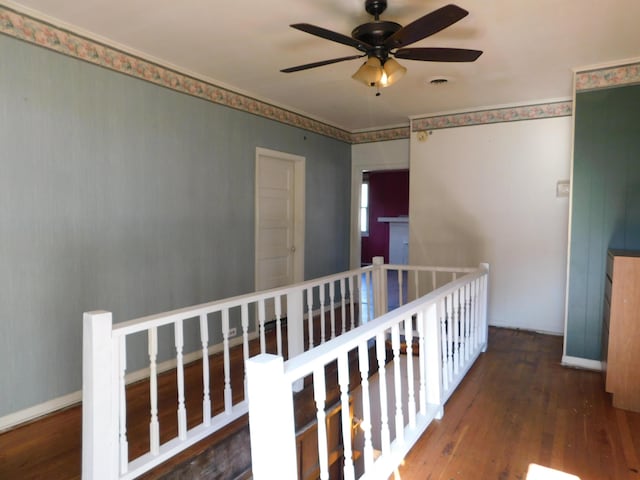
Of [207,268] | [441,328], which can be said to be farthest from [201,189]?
[441,328]

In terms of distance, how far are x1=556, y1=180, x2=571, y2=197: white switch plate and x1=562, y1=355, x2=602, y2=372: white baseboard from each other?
1654 millimetres

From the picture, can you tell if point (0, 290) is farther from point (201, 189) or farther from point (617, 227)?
point (617, 227)

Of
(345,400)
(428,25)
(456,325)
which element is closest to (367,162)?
(456,325)

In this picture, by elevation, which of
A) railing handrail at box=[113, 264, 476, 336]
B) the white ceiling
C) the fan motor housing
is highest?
the white ceiling

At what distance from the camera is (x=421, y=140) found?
488 centimetres

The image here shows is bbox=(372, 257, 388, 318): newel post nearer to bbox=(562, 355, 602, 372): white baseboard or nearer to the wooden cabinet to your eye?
bbox=(562, 355, 602, 372): white baseboard

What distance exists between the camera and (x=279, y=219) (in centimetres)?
457

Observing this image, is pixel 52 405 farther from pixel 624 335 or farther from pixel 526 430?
pixel 624 335

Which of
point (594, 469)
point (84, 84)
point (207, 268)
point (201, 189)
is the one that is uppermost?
point (84, 84)

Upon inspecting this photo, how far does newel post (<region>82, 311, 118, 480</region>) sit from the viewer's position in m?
1.60

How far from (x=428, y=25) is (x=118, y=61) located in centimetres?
219

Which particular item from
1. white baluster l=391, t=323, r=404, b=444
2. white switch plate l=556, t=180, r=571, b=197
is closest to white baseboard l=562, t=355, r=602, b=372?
white switch plate l=556, t=180, r=571, b=197

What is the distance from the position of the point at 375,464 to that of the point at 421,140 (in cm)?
389

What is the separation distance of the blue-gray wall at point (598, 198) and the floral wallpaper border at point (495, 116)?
35.8 inches
